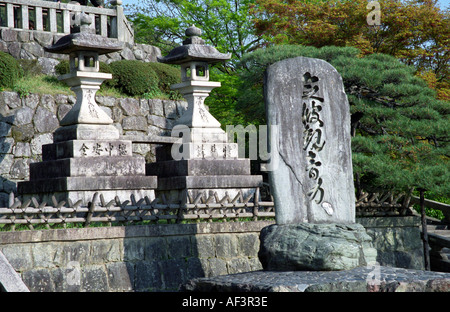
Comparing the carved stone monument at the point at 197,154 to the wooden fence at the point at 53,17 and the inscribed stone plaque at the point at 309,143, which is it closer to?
the inscribed stone plaque at the point at 309,143

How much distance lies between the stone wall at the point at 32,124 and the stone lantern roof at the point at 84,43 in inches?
102

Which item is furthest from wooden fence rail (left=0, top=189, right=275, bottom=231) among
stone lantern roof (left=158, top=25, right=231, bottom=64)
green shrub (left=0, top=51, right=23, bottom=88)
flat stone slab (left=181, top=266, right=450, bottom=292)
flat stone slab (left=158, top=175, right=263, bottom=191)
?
green shrub (left=0, top=51, right=23, bottom=88)

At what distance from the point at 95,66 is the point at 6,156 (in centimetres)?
326

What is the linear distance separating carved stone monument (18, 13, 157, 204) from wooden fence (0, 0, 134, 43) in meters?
3.90

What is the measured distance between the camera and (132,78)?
15.2 m

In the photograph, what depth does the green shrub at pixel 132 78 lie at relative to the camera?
15195 mm

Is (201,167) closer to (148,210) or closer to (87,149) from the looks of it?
(148,210)

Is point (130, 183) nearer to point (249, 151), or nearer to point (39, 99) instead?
point (39, 99)

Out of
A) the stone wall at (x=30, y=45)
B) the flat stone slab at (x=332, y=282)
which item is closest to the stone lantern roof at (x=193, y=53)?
the stone wall at (x=30, y=45)

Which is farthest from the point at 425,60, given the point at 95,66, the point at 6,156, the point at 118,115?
the point at 6,156

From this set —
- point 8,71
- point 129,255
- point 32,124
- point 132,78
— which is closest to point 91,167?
point 129,255

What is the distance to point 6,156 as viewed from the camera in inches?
519

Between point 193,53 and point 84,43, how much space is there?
2.04 m

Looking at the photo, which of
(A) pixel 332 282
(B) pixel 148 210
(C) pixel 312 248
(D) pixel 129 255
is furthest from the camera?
(B) pixel 148 210
